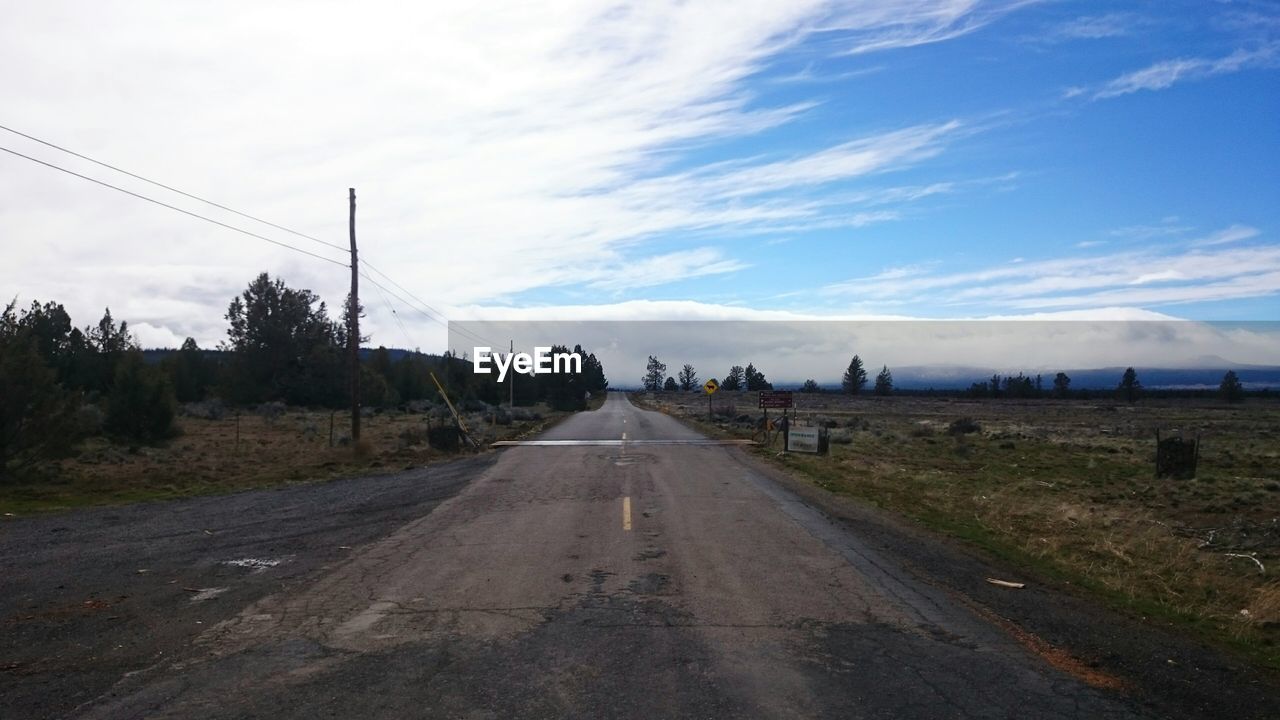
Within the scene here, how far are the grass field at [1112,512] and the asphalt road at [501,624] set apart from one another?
8.12 feet

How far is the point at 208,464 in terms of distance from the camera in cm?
2392

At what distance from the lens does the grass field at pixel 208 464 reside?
17.0 metres

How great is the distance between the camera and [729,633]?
22.9ft

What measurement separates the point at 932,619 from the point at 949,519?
7.71 m

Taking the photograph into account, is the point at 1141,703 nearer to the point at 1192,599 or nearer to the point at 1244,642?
the point at 1244,642

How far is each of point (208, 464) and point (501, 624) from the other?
20.1 metres

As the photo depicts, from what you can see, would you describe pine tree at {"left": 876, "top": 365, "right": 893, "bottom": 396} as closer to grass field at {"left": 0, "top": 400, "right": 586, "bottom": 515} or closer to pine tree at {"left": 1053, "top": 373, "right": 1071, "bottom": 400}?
pine tree at {"left": 1053, "top": 373, "right": 1071, "bottom": 400}

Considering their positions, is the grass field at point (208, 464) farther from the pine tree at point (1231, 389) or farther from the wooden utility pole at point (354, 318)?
the pine tree at point (1231, 389)

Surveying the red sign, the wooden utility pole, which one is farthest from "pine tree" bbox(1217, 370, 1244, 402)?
the wooden utility pole

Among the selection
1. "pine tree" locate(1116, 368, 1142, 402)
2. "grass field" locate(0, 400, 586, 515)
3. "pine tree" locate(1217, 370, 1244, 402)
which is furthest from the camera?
"pine tree" locate(1116, 368, 1142, 402)

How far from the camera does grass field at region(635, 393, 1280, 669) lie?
9523 mm

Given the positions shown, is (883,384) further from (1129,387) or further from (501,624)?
(501,624)

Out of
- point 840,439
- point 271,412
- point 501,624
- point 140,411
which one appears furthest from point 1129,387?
point 501,624

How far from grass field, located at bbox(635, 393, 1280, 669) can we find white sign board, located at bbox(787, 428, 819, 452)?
615 millimetres
